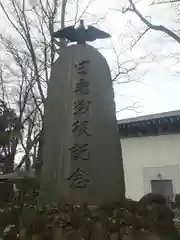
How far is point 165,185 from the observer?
43.1 feet

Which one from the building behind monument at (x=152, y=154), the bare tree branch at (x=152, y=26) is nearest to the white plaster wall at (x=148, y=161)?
the building behind monument at (x=152, y=154)

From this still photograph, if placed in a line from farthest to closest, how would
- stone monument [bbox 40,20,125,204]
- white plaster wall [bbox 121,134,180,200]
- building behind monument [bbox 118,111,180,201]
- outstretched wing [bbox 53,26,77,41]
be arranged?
white plaster wall [bbox 121,134,180,200] → building behind monument [bbox 118,111,180,201] → outstretched wing [bbox 53,26,77,41] → stone monument [bbox 40,20,125,204]

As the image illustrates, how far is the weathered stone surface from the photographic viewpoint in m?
4.70

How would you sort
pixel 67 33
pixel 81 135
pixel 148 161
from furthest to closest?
1. pixel 148 161
2. pixel 67 33
3. pixel 81 135

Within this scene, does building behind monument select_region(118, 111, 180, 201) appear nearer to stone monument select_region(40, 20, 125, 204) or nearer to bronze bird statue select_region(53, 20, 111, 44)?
bronze bird statue select_region(53, 20, 111, 44)

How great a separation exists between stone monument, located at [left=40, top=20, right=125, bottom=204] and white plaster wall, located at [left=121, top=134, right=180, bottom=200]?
8426 mm

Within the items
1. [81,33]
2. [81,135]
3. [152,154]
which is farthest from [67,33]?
[152,154]

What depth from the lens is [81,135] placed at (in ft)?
16.1

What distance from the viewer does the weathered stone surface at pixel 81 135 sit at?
15.4 ft

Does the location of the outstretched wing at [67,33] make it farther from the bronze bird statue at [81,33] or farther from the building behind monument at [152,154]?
the building behind monument at [152,154]

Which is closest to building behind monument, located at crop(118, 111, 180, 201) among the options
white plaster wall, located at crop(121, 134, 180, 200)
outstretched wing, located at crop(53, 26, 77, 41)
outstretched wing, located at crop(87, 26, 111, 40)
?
white plaster wall, located at crop(121, 134, 180, 200)

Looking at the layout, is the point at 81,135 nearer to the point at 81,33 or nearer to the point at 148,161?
the point at 81,33

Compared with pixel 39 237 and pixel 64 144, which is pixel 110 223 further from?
pixel 64 144

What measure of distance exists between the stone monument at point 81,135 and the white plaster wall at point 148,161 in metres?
8.43
